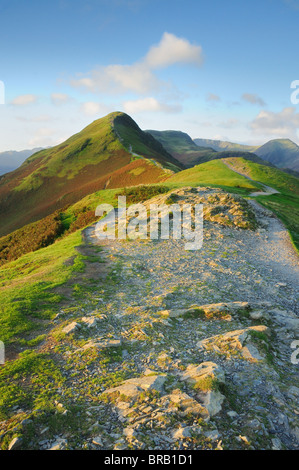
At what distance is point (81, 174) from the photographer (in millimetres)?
108688

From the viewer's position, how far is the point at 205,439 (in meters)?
6.79

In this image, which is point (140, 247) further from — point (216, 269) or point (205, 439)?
point (205, 439)

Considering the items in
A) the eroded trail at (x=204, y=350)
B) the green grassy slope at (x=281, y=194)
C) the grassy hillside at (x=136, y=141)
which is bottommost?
the eroded trail at (x=204, y=350)

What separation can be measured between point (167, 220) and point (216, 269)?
1160cm

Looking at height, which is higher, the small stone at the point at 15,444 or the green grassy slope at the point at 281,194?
the green grassy slope at the point at 281,194

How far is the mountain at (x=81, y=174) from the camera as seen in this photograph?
272 ft

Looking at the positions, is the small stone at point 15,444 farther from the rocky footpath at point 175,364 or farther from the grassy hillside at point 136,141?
the grassy hillside at point 136,141

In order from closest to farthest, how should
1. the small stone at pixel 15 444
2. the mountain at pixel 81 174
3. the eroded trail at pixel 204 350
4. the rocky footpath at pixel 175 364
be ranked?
the small stone at pixel 15 444 → the rocky footpath at pixel 175 364 → the eroded trail at pixel 204 350 → the mountain at pixel 81 174

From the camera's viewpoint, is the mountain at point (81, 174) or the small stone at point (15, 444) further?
the mountain at point (81, 174)

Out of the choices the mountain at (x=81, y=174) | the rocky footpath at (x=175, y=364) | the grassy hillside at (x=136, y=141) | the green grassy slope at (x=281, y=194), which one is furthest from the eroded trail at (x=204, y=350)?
the grassy hillside at (x=136, y=141)

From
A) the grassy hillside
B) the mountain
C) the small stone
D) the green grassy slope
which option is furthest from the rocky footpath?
the grassy hillside

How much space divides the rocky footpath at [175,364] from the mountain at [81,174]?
57.4m

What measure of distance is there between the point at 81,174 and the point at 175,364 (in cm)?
10661

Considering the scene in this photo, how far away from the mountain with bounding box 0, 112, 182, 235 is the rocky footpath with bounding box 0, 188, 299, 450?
57.4 meters
